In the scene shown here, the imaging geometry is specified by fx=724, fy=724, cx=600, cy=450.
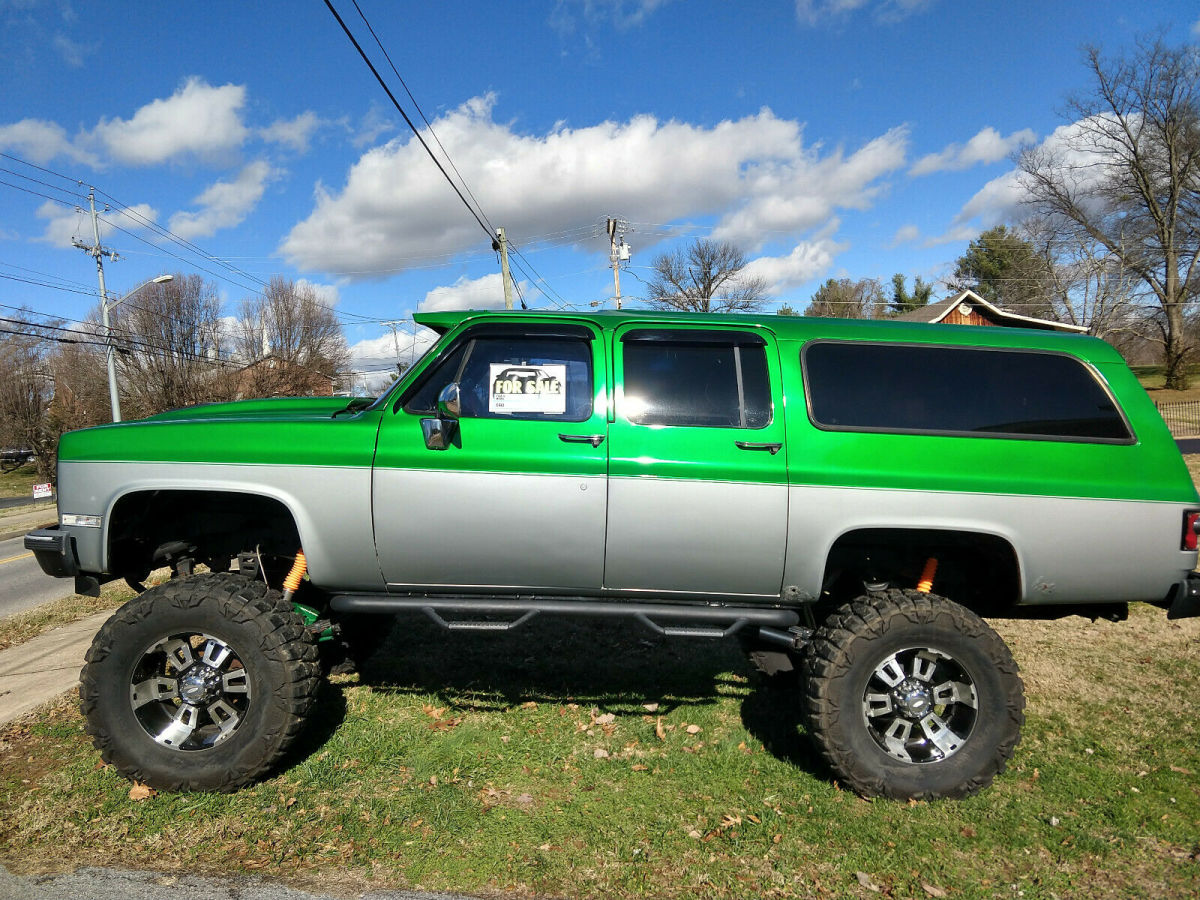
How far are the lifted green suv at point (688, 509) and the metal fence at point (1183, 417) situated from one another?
2556 centimetres

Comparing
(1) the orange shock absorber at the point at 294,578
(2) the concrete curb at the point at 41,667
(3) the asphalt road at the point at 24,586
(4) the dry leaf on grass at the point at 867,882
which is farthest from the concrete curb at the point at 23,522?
(4) the dry leaf on grass at the point at 867,882

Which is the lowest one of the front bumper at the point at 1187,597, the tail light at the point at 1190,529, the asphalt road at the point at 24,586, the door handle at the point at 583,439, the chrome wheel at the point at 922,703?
the asphalt road at the point at 24,586

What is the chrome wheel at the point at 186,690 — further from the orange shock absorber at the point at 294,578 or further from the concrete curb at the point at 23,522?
the concrete curb at the point at 23,522

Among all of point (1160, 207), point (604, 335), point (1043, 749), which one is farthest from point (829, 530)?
point (1160, 207)

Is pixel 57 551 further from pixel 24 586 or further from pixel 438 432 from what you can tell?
pixel 24 586

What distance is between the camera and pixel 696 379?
373cm

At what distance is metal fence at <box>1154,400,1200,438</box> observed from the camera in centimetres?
2467

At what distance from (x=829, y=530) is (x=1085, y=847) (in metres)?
1.68

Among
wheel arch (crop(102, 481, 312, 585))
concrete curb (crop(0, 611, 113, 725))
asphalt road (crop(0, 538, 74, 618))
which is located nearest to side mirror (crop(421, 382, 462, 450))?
wheel arch (crop(102, 481, 312, 585))

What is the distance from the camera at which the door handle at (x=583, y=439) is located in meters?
3.58

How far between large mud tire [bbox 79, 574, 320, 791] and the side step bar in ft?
1.21

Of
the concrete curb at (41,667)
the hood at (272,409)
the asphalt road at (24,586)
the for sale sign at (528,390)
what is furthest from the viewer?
the asphalt road at (24,586)

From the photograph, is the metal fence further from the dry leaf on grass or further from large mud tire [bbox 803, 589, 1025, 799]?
the dry leaf on grass

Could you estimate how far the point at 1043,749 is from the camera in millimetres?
3920
